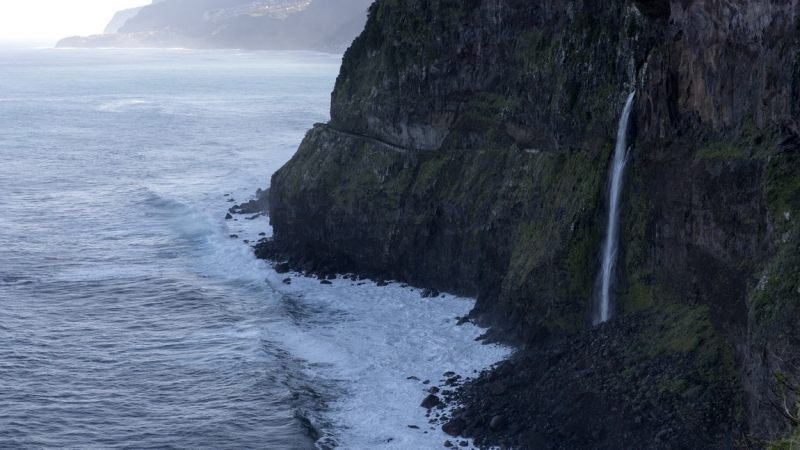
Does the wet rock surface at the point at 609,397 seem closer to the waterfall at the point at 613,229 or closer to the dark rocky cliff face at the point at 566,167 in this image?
the dark rocky cliff face at the point at 566,167

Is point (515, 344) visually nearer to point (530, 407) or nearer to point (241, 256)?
point (530, 407)

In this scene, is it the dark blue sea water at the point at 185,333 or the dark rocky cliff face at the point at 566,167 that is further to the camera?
the dark blue sea water at the point at 185,333

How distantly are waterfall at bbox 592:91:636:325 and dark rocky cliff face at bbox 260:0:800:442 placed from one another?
50cm

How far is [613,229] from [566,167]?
205 inches

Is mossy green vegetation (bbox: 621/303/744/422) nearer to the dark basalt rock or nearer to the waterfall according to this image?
the waterfall

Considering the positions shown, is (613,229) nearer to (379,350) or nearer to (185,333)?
(379,350)

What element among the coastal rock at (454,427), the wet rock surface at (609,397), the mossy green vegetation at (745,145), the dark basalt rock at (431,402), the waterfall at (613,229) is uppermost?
the mossy green vegetation at (745,145)

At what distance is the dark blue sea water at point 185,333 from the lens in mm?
35281

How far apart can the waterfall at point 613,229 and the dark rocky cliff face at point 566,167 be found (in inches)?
19.8

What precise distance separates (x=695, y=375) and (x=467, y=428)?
8695 millimetres

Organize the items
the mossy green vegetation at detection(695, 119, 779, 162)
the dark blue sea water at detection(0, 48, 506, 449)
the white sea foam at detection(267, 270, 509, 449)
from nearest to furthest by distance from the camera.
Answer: the mossy green vegetation at detection(695, 119, 779, 162) → the white sea foam at detection(267, 270, 509, 449) → the dark blue sea water at detection(0, 48, 506, 449)

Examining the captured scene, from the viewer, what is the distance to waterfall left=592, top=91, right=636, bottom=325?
126 ft

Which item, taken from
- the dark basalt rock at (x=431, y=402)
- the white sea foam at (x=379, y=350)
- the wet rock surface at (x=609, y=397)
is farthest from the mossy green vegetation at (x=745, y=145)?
the dark basalt rock at (x=431, y=402)

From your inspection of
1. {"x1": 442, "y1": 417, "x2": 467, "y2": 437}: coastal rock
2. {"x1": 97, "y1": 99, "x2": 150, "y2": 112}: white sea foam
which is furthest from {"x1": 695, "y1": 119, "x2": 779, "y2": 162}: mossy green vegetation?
{"x1": 97, "y1": 99, "x2": 150, "y2": 112}: white sea foam
